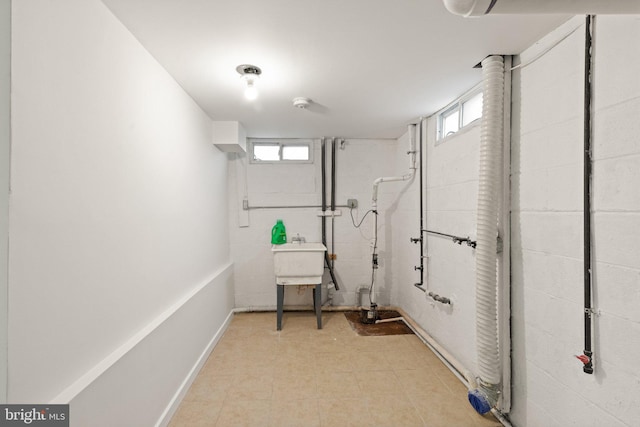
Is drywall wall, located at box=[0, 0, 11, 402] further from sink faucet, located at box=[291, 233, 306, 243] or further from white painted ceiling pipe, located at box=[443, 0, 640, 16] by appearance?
sink faucet, located at box=[291, 233, 306, 243]

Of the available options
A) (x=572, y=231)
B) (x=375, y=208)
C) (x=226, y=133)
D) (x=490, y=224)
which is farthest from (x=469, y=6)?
(x=375, y=208)

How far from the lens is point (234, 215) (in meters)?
3.54

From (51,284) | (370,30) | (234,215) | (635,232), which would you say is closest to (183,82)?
(370,30)

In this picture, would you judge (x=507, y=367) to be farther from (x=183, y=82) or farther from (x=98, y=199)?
(x=183, y=82)

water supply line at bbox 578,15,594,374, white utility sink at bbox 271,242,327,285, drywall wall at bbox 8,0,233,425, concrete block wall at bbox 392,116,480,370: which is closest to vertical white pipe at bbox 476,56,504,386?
concrete block wall at bbox 392,116,480,370

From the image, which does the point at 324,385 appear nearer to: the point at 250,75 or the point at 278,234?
the point at 278,234

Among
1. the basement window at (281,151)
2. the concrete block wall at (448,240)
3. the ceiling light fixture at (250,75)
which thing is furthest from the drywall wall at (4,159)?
the basement window at (281,151)

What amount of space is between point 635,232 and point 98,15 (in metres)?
2.37

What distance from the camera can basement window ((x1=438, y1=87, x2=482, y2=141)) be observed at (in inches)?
82.3

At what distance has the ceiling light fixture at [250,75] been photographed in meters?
1.75

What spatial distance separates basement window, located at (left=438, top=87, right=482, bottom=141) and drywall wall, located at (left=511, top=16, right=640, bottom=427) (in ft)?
1.51

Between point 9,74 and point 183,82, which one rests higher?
point 183,82

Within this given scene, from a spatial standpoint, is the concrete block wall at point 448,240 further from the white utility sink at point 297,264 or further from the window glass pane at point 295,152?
the window glass pane at point 295,152

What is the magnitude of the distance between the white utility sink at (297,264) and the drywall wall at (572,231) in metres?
1.83
